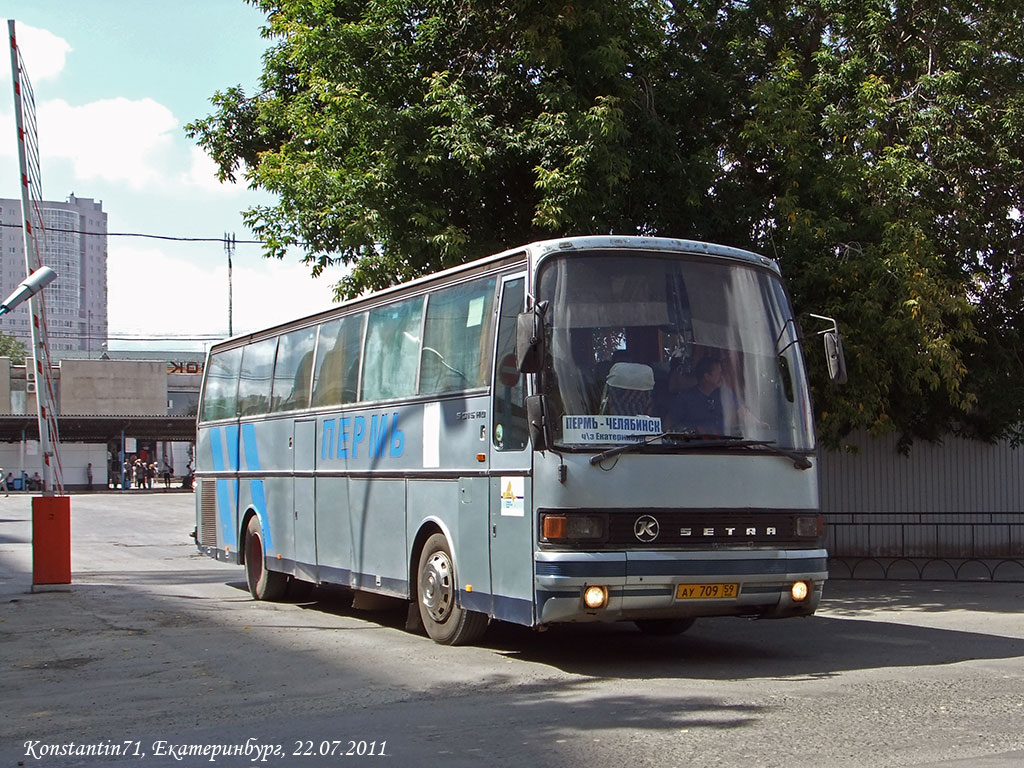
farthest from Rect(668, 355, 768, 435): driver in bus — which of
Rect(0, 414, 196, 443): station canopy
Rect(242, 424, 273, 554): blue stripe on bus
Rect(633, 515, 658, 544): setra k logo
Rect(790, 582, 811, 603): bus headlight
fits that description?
Rect(0, 414, 196, 443): station canopy

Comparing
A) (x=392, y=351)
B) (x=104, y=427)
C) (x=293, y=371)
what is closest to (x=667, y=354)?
(x=392, y=351)

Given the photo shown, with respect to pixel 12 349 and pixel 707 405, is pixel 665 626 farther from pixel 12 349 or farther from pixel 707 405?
pixel 12 349

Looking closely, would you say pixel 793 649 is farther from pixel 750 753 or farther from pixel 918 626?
pixel 750 753

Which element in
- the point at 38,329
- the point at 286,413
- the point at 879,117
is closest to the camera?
the point at 286,413

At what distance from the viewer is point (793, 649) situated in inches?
415

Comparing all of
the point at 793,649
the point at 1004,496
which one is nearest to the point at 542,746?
the point at 793,649

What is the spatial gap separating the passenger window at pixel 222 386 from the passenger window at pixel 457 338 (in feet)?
19.0

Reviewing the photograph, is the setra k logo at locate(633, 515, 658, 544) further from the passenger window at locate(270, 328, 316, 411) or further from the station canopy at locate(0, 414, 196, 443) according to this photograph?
the station canopy at locate(0, 414, 196, 443)

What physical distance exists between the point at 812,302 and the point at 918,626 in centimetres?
520

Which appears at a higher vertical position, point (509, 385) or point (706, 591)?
point (509, 385)

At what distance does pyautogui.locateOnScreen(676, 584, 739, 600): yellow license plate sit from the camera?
8945 mm

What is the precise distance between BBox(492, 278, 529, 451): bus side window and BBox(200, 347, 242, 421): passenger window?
7.27 meters

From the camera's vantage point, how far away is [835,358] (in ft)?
31.8

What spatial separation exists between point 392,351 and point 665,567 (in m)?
4.06
